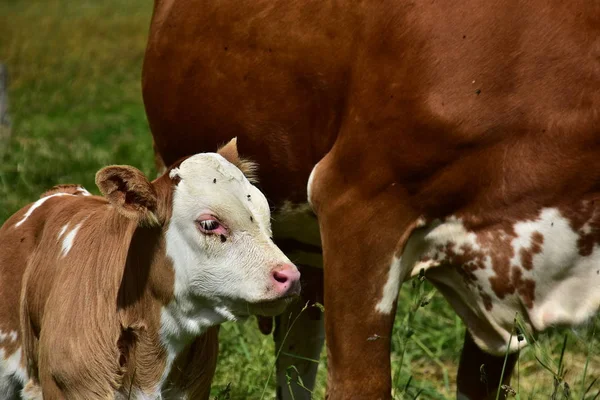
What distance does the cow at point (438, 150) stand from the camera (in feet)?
10.5

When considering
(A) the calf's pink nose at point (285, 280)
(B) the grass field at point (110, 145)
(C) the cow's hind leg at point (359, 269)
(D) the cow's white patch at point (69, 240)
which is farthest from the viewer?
(B) the grass field at point (110, 145)

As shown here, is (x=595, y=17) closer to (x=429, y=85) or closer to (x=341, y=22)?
(x=429, y=85)

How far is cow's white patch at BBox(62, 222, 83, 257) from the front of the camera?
3820 mm

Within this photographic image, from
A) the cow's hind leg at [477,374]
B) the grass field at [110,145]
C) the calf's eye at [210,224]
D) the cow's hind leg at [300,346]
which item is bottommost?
the grass field at [110,145]

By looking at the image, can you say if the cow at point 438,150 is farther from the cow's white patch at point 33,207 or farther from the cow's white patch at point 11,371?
the cow's white patch at point 11,371

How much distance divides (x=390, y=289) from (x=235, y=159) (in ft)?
2.16

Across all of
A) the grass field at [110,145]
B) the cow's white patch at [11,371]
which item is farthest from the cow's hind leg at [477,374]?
the cow's white patch at [11,371]

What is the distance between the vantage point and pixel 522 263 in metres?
3.33

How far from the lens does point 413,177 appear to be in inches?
132


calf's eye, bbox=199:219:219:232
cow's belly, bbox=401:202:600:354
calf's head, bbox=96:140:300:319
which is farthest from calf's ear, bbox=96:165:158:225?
cow's belly, bbox=401:202:600:354

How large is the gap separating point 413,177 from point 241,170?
1.98 ft

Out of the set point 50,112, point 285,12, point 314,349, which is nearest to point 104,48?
point 50,112

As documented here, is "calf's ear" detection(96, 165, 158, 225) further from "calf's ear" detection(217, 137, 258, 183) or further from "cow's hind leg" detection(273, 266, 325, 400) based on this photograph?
"cow's hind leg" detection(273, 266, 325, 400)

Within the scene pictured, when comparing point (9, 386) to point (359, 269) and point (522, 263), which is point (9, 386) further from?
point (522, 263)
